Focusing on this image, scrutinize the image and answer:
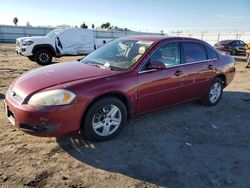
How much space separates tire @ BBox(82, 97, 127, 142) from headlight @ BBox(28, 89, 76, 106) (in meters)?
0.42

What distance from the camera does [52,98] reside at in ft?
12.3

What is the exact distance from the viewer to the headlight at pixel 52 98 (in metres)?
3.72

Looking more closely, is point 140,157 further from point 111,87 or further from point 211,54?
point 211,54

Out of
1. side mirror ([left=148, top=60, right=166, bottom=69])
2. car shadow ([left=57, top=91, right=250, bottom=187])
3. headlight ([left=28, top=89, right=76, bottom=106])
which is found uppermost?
side mirror ([left=148, top=60, right=166, bottom=69])

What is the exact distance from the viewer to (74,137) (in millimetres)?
4488

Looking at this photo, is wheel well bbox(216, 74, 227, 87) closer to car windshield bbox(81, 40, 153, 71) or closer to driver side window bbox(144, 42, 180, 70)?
driver side window bbox(144, 42, 180, 70)

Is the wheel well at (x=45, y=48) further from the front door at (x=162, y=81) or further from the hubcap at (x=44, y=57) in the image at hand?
the front door at (x=162, y=81)

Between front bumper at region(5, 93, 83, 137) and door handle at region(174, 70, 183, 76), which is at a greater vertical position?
door handle at region(174, 70, 183, 76)

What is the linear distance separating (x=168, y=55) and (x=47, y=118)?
8.90ft

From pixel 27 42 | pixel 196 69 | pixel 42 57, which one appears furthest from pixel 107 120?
pixel 27 42

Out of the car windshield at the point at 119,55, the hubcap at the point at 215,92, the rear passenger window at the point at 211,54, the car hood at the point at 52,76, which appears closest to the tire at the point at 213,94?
the hubcap at the point at 215,92

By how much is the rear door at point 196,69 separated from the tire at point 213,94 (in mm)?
221

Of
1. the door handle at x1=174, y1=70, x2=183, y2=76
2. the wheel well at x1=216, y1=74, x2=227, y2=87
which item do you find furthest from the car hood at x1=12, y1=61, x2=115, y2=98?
the wheel well at x1=216, y1=74, x2=227, y2=87

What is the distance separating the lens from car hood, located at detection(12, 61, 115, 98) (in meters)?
3.97
